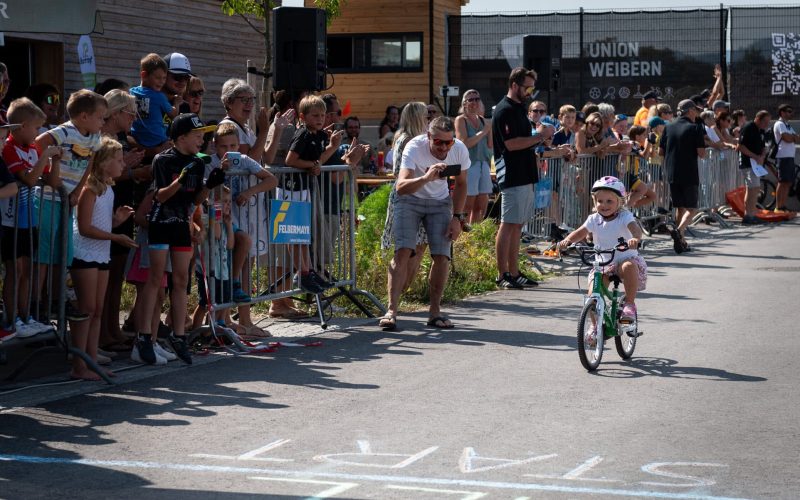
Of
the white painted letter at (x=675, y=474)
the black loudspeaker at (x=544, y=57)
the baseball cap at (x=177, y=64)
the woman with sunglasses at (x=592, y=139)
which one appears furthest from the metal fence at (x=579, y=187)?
the white painted letter at (x=675, y=474)

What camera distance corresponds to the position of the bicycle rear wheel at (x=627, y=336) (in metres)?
9.79

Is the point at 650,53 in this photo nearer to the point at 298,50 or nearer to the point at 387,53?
the point at 387,53

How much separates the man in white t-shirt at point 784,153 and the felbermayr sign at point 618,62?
9227 millimetres

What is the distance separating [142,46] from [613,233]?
15078 mm

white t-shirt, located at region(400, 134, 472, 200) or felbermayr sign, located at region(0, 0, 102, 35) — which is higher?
felbermayr sign, located at region(0, 0, 102, 35)

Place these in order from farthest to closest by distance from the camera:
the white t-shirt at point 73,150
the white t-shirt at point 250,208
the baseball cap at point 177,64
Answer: the baseball cap at point 177,64 → the white t-shirt at point 250,208 → the white t-shirt at point 73,150

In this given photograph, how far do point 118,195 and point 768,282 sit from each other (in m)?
8.32

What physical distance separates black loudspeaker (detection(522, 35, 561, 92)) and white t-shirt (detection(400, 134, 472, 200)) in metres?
13.5

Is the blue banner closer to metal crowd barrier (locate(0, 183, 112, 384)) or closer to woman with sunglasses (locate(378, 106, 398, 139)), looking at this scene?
metal crowd barrier (locate(0, 183, 112, 384))

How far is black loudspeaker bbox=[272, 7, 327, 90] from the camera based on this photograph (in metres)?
14.6

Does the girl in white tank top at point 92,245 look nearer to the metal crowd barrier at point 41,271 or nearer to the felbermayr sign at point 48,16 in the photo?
the metal crowd barrier at point 41,271

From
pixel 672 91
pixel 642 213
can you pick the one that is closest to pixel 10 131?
pixel 642 213

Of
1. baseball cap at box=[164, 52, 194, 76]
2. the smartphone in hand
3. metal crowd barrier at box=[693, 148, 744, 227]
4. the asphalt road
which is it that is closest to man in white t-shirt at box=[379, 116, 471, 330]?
the smartphone in hand

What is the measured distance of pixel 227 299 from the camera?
34.9ft
